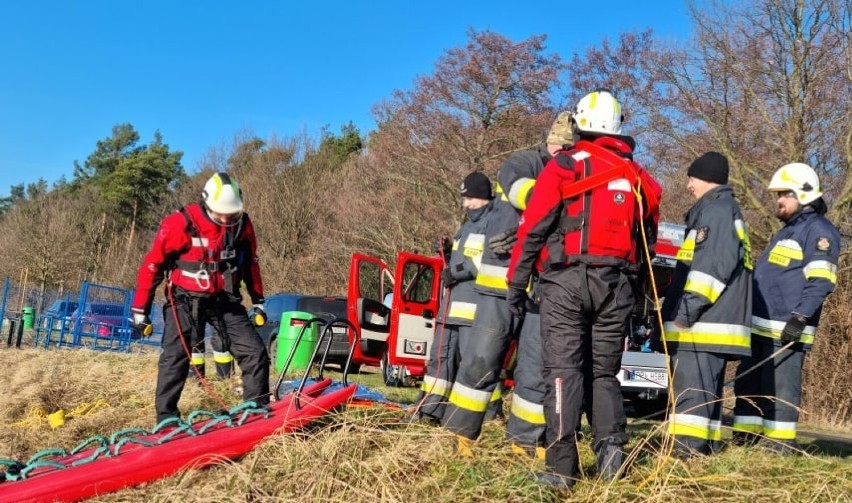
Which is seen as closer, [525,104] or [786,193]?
[786,193]

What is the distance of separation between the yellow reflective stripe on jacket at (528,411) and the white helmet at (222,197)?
246 cm

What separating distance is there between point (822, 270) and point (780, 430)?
1.14m

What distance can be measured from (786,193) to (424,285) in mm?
6173

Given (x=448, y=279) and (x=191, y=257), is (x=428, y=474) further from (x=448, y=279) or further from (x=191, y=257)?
(x=191, y=257)

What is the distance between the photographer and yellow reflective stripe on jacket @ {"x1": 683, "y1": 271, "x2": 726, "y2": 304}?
4.49 metres

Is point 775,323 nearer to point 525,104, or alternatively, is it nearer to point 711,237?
point 711,237

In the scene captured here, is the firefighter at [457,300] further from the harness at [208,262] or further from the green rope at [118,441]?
the harness at [208,262]

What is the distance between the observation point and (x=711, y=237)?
461cm

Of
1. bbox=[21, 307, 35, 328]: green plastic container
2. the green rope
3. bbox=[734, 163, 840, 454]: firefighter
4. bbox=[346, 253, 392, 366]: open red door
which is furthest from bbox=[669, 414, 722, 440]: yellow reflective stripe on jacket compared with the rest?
bbox=[21, 307, 35, 328]: green plastic container

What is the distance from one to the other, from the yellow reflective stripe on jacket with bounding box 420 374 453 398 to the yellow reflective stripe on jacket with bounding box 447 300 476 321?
20.6 inches

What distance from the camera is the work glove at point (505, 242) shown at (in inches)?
181

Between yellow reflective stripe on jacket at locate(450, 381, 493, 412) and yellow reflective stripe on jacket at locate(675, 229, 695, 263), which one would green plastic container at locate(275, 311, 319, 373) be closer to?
yellow reflective stripe on jacket at locate(450, 381, 493, 412)

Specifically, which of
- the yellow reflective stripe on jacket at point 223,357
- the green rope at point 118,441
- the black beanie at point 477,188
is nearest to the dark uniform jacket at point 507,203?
the black beanie at point 477,188

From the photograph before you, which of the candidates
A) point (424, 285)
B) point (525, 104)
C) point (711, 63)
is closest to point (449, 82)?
point (525, 104)
